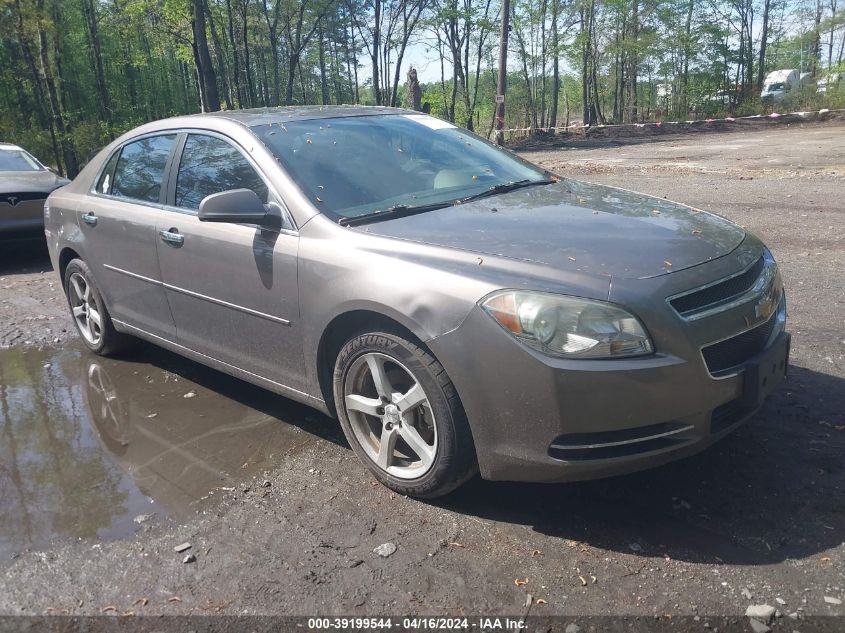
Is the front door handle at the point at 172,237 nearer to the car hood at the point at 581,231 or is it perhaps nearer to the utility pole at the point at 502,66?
Answer: the car hood at the point at 581,231

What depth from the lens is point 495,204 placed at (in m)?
3.57

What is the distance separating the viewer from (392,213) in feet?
11.2

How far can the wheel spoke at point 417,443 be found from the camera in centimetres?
302

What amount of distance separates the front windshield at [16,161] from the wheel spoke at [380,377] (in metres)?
8.78

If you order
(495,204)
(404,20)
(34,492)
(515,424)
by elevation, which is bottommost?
(34,492)

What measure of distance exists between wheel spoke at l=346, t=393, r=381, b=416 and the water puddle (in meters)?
0.62

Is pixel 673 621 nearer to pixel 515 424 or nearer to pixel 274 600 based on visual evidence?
pixel 515 424

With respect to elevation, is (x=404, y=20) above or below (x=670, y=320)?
above

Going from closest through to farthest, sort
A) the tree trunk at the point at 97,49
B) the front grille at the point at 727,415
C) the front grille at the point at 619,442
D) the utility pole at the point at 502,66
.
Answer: the front grille at the point at 619,442 < the front grille at the point at 727,415 < the utility pole at the point at 502,66 < the tree trunk at the point at 97,49

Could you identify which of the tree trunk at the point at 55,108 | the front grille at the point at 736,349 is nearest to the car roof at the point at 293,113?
the front grille at the point at 736,349

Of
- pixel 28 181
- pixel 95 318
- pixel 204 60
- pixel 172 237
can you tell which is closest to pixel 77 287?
pixel 95 318

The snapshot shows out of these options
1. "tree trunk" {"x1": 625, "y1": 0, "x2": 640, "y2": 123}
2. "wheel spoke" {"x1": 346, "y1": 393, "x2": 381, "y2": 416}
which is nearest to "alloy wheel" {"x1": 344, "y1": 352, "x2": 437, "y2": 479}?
"wheel spoke" {"x1": 346, "y1": 393, "x2": 381, "y2": 416}

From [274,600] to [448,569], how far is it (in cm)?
65

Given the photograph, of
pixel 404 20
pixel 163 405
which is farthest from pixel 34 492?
pixel 404 20
